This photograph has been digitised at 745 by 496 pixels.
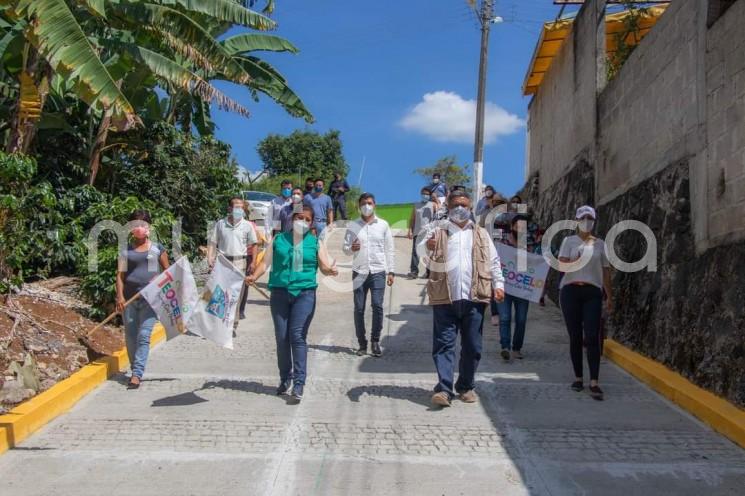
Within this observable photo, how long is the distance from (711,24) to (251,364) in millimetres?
6092

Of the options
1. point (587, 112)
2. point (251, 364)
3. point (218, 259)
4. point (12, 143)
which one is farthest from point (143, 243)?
point (587, 112)

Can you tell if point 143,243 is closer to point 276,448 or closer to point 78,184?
point 276,448

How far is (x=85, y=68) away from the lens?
842 centimetres

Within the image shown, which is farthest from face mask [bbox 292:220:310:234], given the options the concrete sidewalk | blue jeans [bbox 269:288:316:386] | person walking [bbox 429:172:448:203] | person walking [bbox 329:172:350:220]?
person walking [bbox 329:172:350:220]

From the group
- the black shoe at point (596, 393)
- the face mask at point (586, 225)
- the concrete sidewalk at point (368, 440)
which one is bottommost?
the concrete sidewalk at point (368, 440)

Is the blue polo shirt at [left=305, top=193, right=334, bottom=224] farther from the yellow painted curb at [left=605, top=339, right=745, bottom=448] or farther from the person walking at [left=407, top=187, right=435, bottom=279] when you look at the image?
the yellow painted curb at [left=605, top=339, right=745, bottom=448]

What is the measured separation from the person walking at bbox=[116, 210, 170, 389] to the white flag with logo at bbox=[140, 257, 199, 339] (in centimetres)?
14

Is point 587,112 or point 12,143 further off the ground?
point 587,112

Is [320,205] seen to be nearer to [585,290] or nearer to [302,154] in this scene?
[585,290]

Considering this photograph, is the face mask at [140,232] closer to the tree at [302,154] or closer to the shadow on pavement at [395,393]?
the shadow on pavement at [395,393]

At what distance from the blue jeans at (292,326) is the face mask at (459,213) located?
1493 millimetres

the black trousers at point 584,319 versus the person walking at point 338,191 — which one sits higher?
the person walking at point 338,191

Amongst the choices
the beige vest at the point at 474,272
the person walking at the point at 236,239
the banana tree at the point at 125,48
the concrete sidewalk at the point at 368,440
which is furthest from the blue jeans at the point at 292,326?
the banana tree at the point at 125,48

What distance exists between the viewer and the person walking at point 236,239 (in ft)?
30.5
